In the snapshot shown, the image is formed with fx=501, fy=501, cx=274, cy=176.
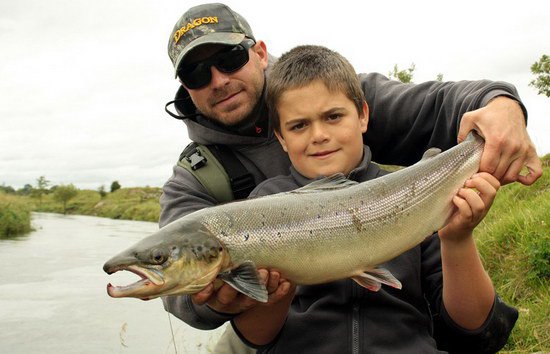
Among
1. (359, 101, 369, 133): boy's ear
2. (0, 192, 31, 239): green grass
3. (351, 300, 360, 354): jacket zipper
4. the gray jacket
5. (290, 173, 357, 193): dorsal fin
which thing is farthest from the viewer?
(0, 192, 31, 239): green grass

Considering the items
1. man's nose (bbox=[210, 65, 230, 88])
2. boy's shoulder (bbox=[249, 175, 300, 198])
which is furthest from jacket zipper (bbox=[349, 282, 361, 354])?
man's nose (bbox=[210, 65, 230, 88])

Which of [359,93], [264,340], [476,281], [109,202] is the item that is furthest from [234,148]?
[109,202]

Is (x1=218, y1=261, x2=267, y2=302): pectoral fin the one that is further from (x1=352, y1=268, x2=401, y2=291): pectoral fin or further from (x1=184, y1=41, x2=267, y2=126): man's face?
(x1=184, y1=41, x2=267, y2=126): man's face

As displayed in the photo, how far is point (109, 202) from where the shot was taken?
57.9 meters

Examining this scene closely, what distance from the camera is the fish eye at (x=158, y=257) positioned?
2.41 metres

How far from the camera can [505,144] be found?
2.69 meters

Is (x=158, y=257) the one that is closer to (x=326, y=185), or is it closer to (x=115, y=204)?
(x=326, y=185)

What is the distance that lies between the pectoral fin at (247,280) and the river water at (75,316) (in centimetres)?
414

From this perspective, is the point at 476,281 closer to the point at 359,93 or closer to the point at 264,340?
the point at 264,340

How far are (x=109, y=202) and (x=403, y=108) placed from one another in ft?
189

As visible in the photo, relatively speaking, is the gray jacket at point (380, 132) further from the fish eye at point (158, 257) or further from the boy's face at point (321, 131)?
the fish eye at point (158, 257)

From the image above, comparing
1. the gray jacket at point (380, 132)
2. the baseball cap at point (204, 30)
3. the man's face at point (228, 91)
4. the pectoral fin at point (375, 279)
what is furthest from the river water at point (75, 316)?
the pectoral fin at point (375, 279)

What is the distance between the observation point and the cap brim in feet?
13.2

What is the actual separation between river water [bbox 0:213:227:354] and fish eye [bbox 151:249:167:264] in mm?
4182
